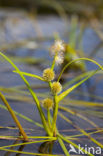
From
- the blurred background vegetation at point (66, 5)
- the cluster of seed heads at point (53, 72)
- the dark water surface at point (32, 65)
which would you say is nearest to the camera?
the cluster of seed heads at point (53, 72)

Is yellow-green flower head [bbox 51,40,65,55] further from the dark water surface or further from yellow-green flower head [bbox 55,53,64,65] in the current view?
the dark water surface

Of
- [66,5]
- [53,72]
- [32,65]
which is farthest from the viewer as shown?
[66,5]

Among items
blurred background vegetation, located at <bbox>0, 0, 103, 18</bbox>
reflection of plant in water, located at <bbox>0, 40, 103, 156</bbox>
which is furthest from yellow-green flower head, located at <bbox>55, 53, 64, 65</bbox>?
blurred background vegetation, located at <bbox>0, 0, 103, 18</bbox>

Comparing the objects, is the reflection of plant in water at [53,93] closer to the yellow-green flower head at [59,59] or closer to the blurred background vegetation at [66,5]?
the yellow-green flower head at [59,59]

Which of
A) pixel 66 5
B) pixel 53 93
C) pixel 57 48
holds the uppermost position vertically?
pixel 66 5

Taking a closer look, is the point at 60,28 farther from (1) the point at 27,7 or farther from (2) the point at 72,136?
(2) the point at 72,136

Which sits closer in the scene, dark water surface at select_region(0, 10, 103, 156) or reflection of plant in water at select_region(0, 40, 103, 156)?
reflection of plant in water at select_region(0, 40, 103, 156)

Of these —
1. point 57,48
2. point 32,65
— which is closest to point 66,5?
point 32,65

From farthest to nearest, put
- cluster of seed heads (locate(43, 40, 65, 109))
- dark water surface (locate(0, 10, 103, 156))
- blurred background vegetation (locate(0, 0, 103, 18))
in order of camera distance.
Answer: blurred background vegetation (locate(0, 0, 103, 18)) < dark water surface (locate(0, 10, 103, 156)) < cluster of seed heads (locate(43, 40, 65, 109))

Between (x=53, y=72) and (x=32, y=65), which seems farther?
(x=32, y=65)

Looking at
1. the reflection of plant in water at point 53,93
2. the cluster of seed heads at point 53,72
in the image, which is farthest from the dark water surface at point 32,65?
the cluster of seed heads at point 53,72

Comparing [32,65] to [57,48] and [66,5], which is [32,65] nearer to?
[57,48]
